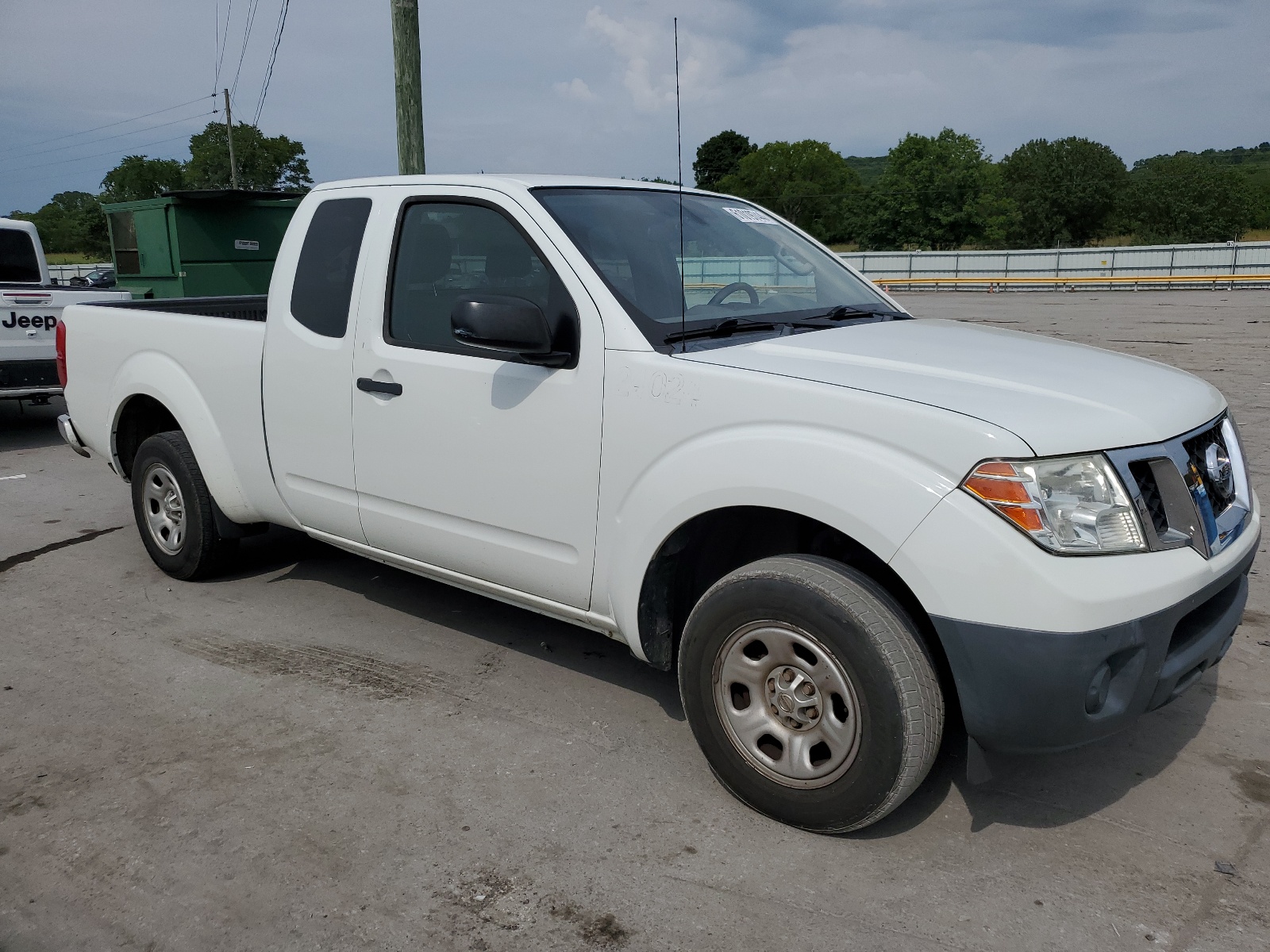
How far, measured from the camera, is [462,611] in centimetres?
490

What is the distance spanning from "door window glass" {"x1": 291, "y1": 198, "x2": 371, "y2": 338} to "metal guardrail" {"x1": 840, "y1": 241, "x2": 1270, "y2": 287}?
3902 cm

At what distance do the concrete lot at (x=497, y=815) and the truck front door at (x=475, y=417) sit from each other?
0.61 meters

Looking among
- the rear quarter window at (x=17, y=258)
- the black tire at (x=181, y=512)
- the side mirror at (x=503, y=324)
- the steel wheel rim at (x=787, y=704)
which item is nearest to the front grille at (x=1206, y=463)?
the steel wheel rim at (x=787, y=704)

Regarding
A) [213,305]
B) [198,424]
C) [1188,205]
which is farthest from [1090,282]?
[1188,205]

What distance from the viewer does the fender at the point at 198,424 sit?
475cm

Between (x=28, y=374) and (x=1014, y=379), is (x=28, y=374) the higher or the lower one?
the lower one

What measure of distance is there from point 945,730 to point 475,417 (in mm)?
1974

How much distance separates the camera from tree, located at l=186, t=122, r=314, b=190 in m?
64.2

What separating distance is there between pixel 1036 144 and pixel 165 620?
109m

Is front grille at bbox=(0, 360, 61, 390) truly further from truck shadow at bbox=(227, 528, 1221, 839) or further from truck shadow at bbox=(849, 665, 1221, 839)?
truck shadow at bbox=(849, 665, 1221, 839)

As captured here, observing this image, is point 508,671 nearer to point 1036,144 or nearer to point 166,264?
point 166,264

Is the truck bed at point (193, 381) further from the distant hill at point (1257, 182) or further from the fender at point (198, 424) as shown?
the distant hill at point (1257, 182)

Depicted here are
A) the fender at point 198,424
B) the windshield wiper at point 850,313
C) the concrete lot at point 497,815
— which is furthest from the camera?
the fender at point 198,424

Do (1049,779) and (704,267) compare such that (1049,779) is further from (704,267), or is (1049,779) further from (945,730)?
(704,267)
